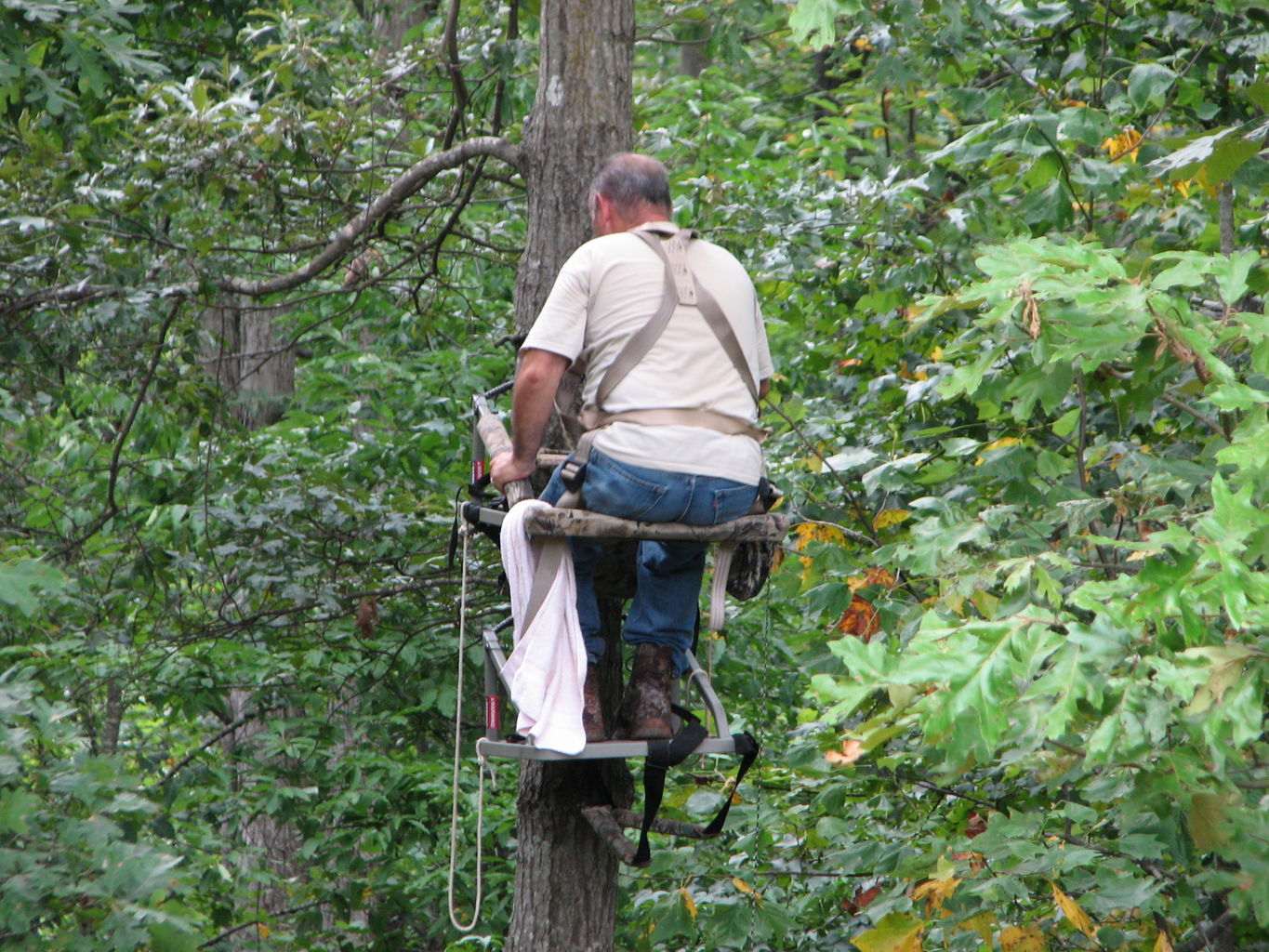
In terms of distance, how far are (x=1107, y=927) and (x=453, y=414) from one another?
12.9ft

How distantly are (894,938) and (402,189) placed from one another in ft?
10.4

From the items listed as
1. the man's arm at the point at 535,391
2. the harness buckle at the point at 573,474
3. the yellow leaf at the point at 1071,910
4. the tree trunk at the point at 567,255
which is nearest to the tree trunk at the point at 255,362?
the tree trunk at the point at 567,255

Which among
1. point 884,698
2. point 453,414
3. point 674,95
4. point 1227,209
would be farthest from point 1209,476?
point 674,95

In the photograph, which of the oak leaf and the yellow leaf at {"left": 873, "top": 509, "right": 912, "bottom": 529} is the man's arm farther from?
the yellow leaf at {"left": 873, "top": 509, "right": 912, "bottom": 529}

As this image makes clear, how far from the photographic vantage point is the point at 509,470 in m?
4.04

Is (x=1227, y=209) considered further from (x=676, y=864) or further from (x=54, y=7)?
(x=54, y=7)

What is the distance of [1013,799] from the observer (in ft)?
17.0

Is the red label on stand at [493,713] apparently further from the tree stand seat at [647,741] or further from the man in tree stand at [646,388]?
the man in tree stand at [646,388]

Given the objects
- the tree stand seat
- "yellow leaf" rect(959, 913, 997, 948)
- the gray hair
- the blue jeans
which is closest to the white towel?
the tree stand seat

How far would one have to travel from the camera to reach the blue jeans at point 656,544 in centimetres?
379

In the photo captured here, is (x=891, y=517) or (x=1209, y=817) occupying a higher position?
(x=891, y=517)

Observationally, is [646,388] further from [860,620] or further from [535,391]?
[860,620]

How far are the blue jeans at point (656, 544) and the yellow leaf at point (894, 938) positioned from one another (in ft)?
3.22

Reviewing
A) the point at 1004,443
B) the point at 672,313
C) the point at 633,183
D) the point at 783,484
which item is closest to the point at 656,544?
the point at 672,313
